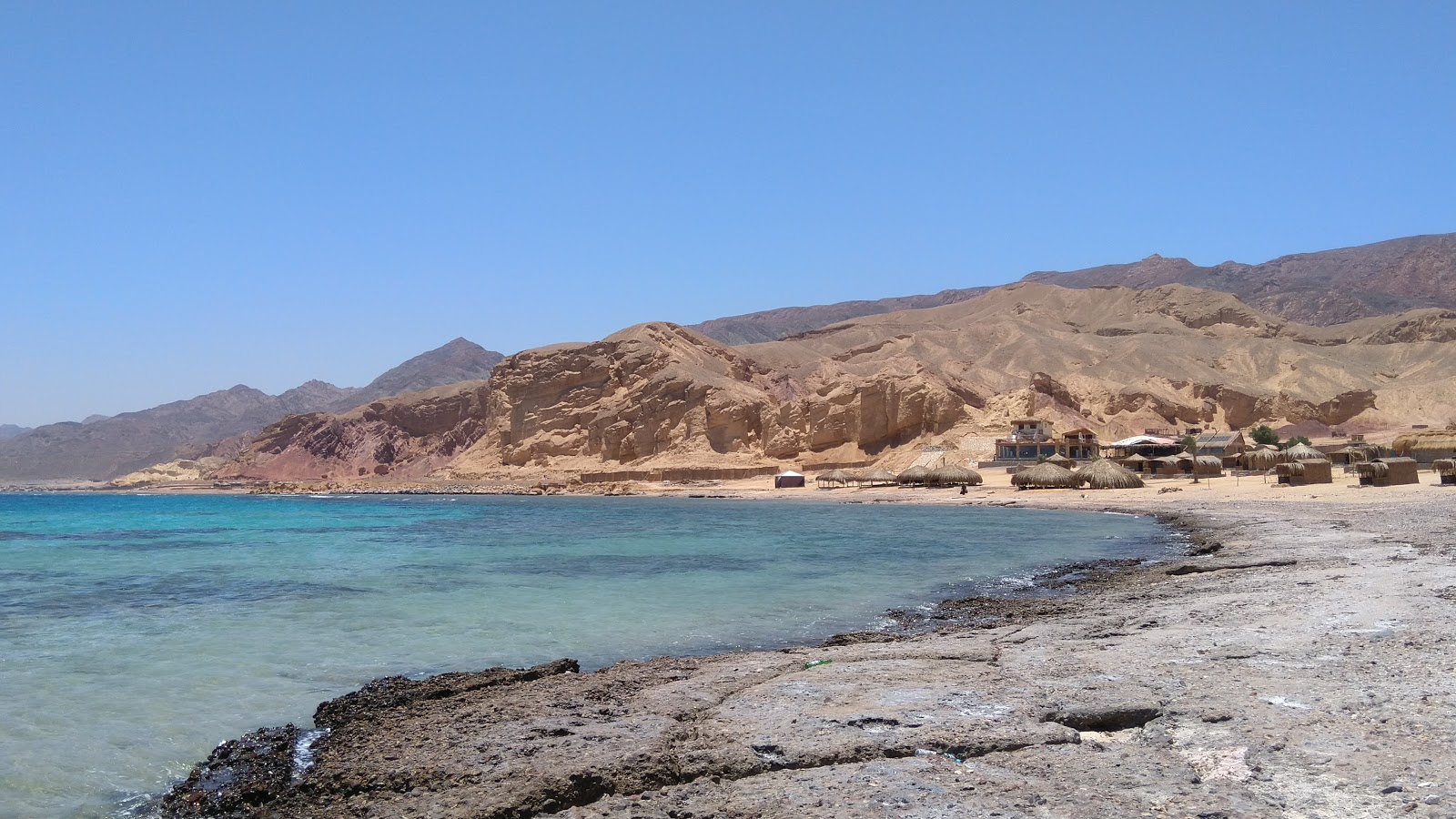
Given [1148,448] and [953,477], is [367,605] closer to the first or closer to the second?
[953,477]

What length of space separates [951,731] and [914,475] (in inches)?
1820

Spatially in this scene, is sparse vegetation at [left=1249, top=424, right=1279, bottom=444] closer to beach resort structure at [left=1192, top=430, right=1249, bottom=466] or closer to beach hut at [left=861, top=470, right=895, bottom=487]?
beach resort structure at [left=1192, top=430, right=1249, bottom=466]

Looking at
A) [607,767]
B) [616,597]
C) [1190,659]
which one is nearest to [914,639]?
[1190,659]

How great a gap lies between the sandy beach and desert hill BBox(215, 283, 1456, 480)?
54880 millimetres

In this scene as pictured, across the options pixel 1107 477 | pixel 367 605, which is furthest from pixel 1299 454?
pixel 367 605

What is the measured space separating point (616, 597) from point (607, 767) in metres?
9.67

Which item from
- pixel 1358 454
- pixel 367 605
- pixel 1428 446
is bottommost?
pixel 367 605

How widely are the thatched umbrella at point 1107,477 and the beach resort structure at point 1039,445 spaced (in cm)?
1012

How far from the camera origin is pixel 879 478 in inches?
2147

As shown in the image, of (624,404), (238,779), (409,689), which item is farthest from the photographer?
(624,404)

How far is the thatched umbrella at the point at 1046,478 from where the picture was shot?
42.7m

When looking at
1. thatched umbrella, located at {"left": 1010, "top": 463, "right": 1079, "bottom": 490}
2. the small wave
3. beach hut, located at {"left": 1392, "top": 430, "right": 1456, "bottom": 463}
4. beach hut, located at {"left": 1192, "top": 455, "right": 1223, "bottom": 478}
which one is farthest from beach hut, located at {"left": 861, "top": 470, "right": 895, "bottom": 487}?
the small wave

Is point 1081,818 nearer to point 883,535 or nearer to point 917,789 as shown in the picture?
point 917,789

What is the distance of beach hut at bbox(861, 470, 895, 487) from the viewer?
177ft
